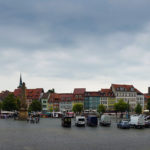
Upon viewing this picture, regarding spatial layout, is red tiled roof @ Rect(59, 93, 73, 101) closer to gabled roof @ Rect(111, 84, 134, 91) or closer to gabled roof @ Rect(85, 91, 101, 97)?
gabled roof @ Rect(85, 91, 101, 97)

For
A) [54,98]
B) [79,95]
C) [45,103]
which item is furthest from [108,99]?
[45,103]

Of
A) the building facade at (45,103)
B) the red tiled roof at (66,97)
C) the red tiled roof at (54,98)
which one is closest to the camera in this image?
the red tiled roof at (66,97)

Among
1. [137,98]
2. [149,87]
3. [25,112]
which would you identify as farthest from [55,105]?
[25,112]

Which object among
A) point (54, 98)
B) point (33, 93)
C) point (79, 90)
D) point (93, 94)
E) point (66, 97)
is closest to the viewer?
point (93, 94)

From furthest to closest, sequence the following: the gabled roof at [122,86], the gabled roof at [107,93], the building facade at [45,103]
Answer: the building facade at [45,103] < the gabled roof at [107,93] < the gabled roof at [122,86]

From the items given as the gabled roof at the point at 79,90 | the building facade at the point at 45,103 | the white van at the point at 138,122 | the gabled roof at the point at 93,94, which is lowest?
the white van at the point at 138,122

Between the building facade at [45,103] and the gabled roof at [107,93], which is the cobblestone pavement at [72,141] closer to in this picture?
the gabled roof at [107,93]

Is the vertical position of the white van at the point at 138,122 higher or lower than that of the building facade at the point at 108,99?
lower

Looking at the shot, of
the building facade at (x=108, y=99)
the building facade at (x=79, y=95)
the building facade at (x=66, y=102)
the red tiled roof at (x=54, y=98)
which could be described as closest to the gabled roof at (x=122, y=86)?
the building facade at (x=108, y=99)

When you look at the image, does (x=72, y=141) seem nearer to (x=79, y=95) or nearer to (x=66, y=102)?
(x=79, y=95)

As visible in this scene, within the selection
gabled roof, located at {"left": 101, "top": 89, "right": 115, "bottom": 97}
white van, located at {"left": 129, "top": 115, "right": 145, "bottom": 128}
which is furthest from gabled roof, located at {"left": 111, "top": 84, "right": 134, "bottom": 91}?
white van, located at {"left": 129, "top": 115, "right": 145, "bottom": 128}

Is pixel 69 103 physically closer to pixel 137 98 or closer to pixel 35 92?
pixel 35 92

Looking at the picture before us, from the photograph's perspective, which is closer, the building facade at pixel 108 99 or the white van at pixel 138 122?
the white van at pixel 138 122

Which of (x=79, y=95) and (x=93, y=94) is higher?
Result: (x=93, y=94)
